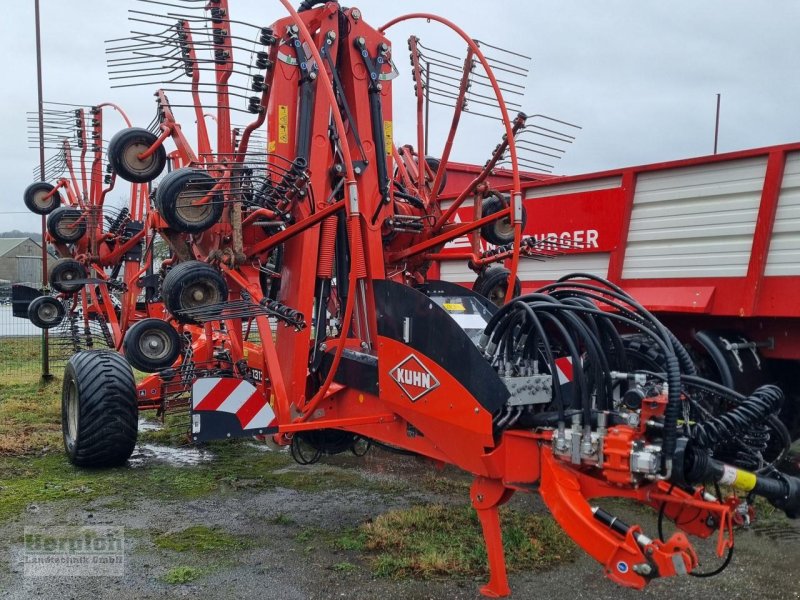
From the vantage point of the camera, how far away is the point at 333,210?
382 cm

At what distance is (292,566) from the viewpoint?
3873 millimetres

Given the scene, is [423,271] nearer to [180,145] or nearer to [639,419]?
[180,145]

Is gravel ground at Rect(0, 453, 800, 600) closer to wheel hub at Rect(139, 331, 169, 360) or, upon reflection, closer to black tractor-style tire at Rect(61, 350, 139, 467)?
black tractor-style tire at Rect(61, 350, 139, 467)

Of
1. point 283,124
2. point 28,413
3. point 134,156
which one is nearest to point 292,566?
point 283,124

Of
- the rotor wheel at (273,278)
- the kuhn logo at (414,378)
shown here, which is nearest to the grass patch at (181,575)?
the kuhn logo at (414,378)

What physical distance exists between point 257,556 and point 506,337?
6.33 feet

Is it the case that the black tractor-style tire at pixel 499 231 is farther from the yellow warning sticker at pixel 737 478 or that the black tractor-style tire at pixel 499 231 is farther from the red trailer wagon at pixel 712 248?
the yellow warning sticker at pixel 737 478

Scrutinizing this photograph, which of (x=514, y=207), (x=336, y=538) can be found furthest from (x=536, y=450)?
(x=336, y=538)

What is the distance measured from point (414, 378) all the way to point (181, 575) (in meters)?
1.58

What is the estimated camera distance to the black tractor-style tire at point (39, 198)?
9086mm

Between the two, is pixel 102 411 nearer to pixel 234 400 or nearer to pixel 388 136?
pixel 234 400

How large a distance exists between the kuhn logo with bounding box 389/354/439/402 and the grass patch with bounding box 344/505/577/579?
954 millimetres

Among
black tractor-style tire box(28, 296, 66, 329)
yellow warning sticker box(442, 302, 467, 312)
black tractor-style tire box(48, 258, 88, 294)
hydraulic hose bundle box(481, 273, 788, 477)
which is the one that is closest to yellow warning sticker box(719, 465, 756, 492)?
hydraulic hose bundle box(481, 273, 788, 477)

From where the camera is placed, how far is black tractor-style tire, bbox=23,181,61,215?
9.09m
